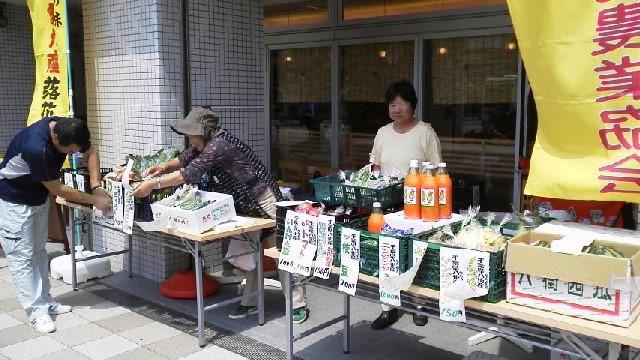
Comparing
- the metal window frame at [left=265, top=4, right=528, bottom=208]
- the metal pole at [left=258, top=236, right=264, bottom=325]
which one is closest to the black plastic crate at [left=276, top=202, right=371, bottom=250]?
the metal pole at [left=258, top=236, right=264, bottom=325]

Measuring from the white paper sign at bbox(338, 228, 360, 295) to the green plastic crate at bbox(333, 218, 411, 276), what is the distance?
3 cm

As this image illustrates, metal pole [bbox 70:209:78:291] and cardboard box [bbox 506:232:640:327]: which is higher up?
cardboard box [bbox 506:232:640:327]

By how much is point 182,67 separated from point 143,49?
1.34ft

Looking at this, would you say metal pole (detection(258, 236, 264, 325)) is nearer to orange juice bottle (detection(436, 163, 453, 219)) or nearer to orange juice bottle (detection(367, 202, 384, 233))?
orange juice bottle (detection(367, 202, 384, 233))

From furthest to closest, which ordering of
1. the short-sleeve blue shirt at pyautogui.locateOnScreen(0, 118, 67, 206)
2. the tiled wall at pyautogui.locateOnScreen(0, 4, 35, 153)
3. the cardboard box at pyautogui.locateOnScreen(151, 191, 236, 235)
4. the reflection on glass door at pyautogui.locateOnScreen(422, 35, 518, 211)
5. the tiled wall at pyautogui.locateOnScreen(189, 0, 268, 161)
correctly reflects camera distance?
the tiled wall at pyautogui.locateOnScreen(0, 4, 35, 153) → the reflection on glass door at pyautogui.locateOnScreen(422, 35, 518, 211) → the tiled wall at pyautogui.locateOnScreen(189, 0, 268, 161) → the short-sleeve blue shirt at pyautogui.locateOnScreen(0, 118, 67, 206) → the cardboard box at pyautogui.locateOnScreen(151, 191, 236, 235)

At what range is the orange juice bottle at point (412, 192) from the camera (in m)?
3.34

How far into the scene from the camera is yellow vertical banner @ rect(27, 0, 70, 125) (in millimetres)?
5730

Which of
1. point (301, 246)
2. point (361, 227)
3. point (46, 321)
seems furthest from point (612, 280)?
point (46, 321)

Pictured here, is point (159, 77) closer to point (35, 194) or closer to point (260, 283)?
point (35, 194)

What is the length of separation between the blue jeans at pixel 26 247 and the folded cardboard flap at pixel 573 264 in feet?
12.5

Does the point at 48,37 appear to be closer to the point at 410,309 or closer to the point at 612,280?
the point at 410,309

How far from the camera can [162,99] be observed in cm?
548

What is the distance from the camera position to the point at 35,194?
4621mm

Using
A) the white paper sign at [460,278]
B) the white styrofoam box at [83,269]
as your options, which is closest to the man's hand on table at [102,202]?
the white styrofoam box at [83,269]
